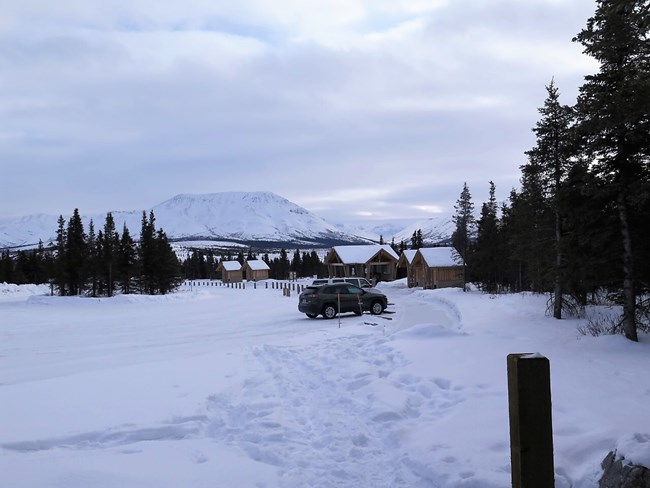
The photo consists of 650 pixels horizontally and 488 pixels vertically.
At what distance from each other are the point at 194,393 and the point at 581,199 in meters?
10.2

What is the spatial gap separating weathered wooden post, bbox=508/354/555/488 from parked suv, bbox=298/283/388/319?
1933 centimetres

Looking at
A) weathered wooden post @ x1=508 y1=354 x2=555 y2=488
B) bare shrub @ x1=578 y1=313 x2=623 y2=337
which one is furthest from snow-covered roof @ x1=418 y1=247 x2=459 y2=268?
weathered wooden post @ x1=508 y1=354 x2=555 y2=488

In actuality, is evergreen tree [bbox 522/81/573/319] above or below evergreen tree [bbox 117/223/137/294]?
above

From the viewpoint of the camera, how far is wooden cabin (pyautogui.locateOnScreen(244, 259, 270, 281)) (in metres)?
104

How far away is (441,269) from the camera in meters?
54.5

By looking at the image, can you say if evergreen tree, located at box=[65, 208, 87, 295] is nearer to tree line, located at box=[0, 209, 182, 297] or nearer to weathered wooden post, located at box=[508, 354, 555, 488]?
tree line, located at box=[0, 209, 182, 297]

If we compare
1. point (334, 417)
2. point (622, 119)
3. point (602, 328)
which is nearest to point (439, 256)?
point (602, 328)

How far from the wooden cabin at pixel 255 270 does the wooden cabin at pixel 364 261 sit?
33.4 meters

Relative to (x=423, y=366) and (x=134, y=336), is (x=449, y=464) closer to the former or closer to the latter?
(x=423, y=366)

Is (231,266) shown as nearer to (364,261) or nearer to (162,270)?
(364,261)

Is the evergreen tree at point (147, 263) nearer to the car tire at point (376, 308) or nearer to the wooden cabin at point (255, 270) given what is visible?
the car tire at point (376, 308)

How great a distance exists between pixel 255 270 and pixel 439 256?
2208 inches

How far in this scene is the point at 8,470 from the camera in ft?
16.7

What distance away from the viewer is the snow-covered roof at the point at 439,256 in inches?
2151
